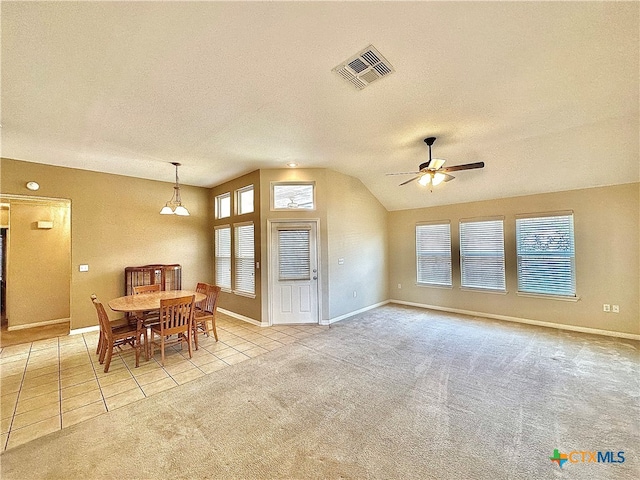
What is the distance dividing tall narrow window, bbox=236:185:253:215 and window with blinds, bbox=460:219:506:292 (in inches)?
184

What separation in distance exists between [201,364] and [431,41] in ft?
13.9

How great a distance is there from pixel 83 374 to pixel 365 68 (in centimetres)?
466

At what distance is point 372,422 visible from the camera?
2.26m

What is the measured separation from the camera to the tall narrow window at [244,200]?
17.9 feet

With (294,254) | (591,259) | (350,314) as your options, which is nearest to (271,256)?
(294,254)

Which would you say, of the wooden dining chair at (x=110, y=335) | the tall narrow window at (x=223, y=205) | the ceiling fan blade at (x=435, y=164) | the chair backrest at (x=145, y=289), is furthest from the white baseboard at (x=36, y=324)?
the ceiling fan blade at (x=435, y=164)

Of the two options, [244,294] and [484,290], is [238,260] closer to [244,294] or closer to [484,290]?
[244,294]

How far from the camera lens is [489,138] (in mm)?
3793

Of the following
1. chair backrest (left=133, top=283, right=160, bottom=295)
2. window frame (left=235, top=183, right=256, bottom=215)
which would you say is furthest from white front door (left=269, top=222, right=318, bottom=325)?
chair backrest (left=133, top=283, right=160, bottom=295)

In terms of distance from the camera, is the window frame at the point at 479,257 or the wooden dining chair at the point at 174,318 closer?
the wooden dining chair at the point at 174,318

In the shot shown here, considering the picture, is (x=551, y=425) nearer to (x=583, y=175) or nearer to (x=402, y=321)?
(x=402, y=321)

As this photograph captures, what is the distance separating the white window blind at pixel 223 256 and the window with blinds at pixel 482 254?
534 cm

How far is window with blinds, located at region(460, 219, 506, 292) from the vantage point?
17.5ft

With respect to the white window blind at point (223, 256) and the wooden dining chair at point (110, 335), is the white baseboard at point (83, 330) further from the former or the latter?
the white window blind at point (223, 256)
